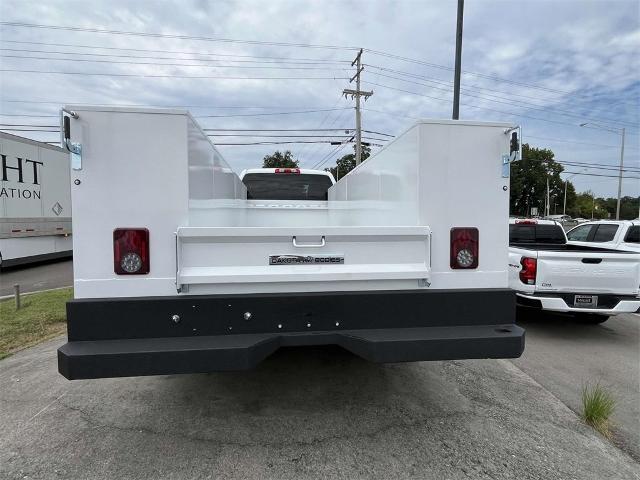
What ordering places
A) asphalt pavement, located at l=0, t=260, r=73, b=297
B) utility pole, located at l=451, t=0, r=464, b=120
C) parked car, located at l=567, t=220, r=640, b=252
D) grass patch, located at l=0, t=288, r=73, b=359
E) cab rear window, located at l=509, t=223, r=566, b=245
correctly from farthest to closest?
utility pole, located at l=451, t=0, r=464, b=120, asphalt pavement, located at l=0, t=260, r=73, b=297, parked car, located at l=567, t=220, r=640, b=252, cab rear window, located at l=509, t=223, r=566, b=245, grass patch, located at l=0, t=288, r=73, b=359

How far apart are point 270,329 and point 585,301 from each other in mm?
4882

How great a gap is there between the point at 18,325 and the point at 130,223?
479 centimetres

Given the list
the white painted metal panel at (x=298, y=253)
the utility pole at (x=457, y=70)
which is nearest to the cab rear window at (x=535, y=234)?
the utility pole at (x=457, y=70)

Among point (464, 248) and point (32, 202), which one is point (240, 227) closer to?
point (464, 248)

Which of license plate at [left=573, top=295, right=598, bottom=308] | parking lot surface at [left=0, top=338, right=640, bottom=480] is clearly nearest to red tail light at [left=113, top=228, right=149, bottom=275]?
parking lot surface at [left=0, top=338, right=640, bottom=480]

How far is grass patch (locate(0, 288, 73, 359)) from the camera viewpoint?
207 inches

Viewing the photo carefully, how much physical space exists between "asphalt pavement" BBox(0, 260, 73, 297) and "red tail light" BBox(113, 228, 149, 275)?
8.46m

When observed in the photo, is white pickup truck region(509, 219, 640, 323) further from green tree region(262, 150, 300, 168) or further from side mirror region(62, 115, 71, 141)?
green tree region(262, 150, 300, 168)

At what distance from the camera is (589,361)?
16.2 feet

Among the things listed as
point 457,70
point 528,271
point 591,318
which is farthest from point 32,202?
point 591,318

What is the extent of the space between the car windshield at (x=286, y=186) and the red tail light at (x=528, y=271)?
126 inches

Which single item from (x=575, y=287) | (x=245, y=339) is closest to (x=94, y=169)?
(x=245, y=339)

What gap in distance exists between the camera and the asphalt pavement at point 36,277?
9.98 meters

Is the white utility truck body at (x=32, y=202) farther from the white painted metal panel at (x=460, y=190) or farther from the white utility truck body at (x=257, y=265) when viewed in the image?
the white painted metal panel at (x=460, y=190)
